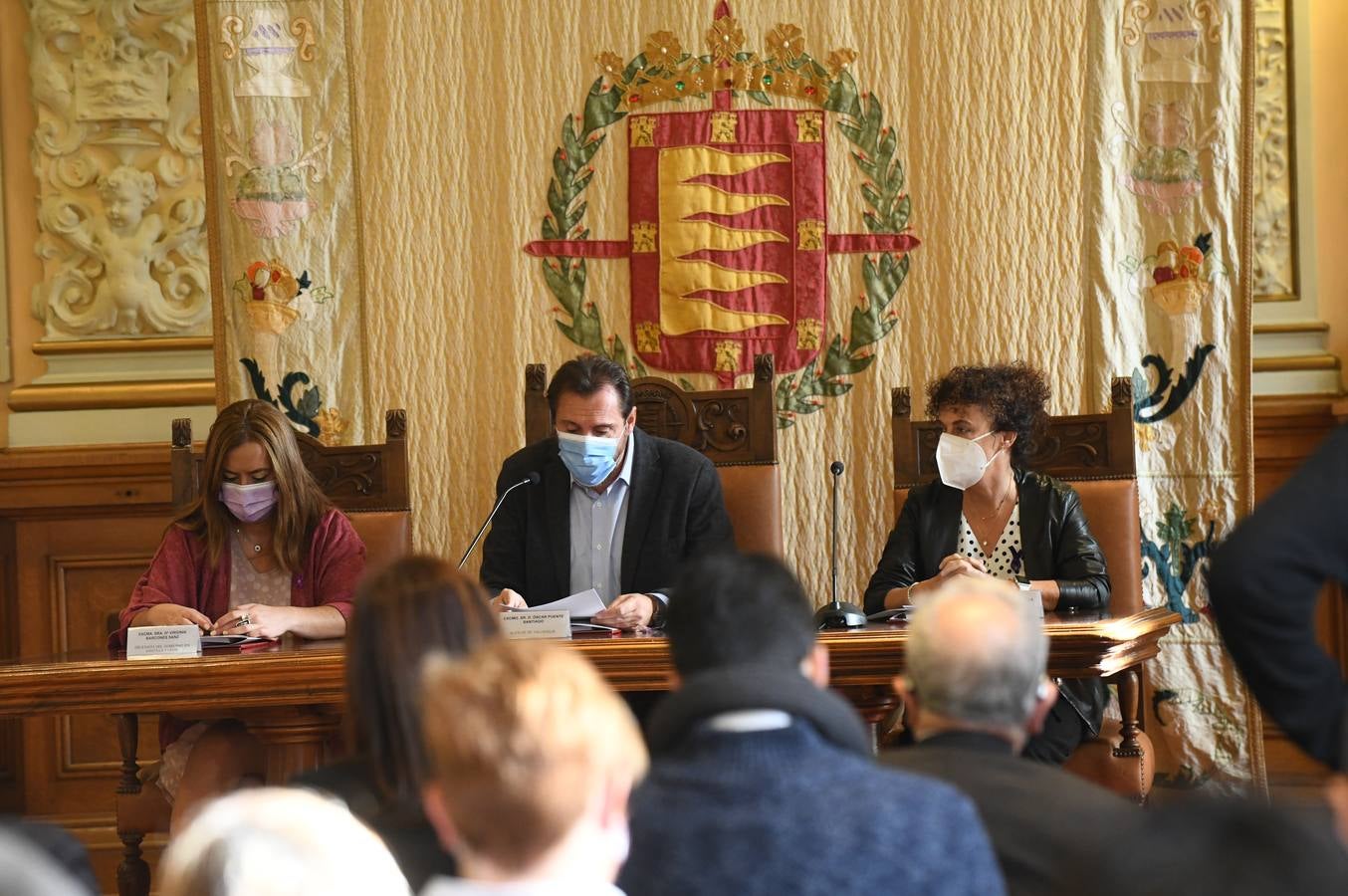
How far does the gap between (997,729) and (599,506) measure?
217 centimetres

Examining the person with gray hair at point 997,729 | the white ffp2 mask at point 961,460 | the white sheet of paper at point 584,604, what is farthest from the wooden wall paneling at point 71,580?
the person with gray hair at point 997,729

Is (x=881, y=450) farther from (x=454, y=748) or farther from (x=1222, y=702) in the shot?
(x=454, y=748)

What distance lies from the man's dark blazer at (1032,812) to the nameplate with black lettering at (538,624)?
4.73 feet

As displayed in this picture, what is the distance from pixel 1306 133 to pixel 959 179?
3.82 ft

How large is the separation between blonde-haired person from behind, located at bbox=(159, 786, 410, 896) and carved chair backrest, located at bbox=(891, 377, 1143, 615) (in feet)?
9.18

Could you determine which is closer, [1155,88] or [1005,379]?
[1005,379]

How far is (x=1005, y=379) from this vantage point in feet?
12.0

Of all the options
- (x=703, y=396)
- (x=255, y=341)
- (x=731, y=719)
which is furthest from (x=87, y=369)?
(x=731, y=719)

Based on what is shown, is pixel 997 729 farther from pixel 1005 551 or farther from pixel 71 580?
pixel 71 580

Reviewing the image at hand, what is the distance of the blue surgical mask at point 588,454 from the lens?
140 inches

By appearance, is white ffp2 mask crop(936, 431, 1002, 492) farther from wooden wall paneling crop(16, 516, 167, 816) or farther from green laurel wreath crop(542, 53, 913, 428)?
wooden wall paneling crop(16, 516, 167, 816)

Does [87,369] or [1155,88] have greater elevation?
[1155,88]

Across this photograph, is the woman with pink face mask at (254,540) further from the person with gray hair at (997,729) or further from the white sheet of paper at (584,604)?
the person with gray hair at (997,729)

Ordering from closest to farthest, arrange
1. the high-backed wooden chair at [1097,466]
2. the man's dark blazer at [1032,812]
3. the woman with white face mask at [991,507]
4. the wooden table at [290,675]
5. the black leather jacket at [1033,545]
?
→ the man's dark blazer at [1032,812], the wooden table at [290,675], the black leather jacket at [1033,545], the woman with white face mask at [991,507], the high-backed wooden chair at [1097,466]
